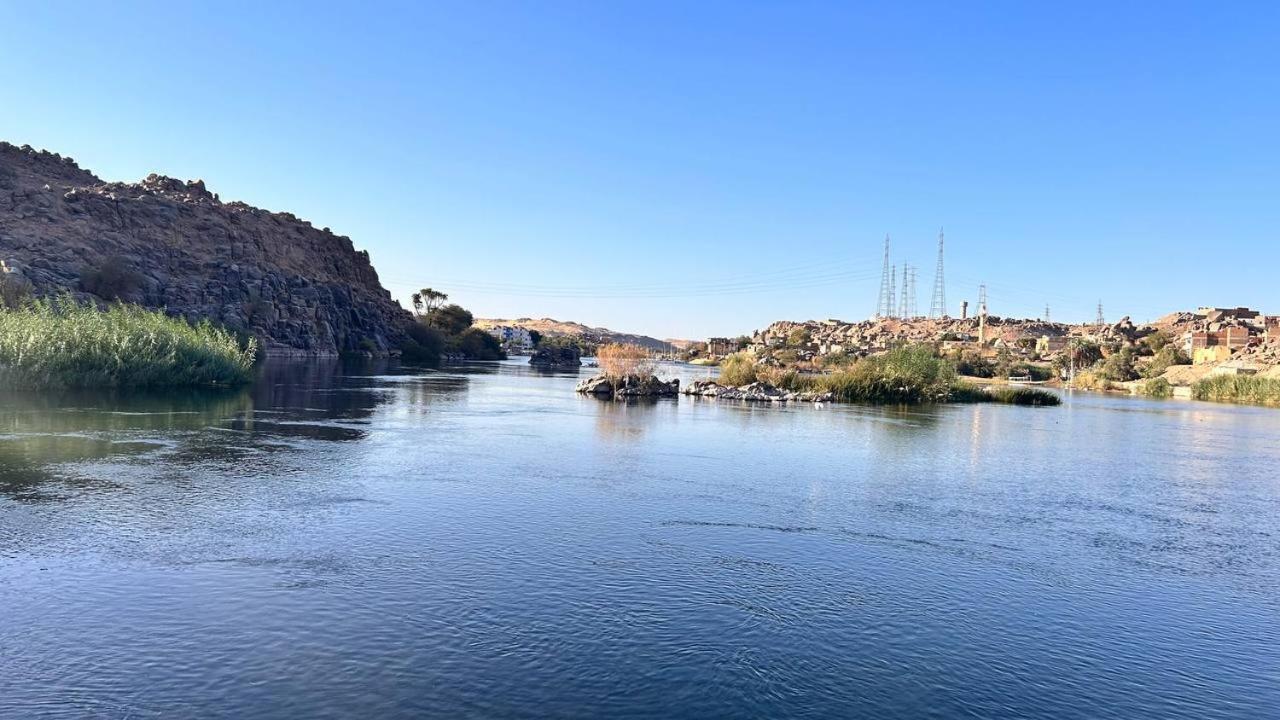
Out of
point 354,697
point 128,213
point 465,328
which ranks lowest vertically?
point 354,697


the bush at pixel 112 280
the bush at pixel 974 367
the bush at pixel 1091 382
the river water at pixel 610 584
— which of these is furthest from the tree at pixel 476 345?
the river water at pixel 610 584

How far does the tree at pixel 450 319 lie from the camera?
437 feet

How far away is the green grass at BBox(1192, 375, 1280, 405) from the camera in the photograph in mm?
56219

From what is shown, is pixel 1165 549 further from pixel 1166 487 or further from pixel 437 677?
pixel 437 677

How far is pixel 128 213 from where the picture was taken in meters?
90.2

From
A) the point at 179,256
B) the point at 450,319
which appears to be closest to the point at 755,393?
the point at 179,256

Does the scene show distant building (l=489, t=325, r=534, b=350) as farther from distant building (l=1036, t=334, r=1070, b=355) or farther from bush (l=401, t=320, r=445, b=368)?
distant building (l=1036, t=334, r=1070, b=355)

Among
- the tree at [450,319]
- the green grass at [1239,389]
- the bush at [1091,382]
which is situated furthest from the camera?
the tree at [450,319]

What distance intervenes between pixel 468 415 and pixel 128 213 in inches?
3180

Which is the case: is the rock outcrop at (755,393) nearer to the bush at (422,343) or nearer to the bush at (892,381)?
the bush at (892,381)

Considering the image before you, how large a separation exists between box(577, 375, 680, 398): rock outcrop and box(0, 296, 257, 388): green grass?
661 inches

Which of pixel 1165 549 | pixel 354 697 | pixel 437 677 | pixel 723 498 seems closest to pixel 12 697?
pixel 354 697

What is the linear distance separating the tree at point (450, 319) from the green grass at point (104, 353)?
96390 mm

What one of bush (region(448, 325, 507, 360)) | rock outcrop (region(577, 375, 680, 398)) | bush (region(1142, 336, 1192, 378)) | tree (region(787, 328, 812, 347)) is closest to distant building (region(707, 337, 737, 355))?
tree (region(787, 328, 812, 347))
